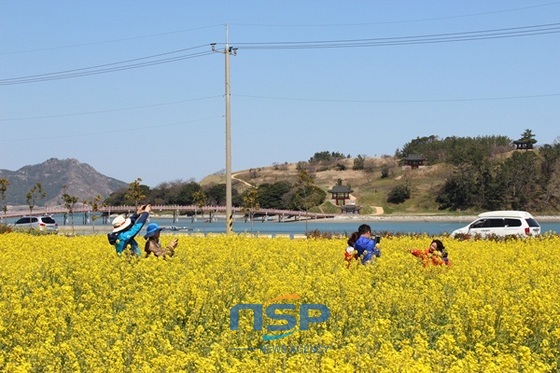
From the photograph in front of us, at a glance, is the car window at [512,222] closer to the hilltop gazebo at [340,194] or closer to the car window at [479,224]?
the car window at [479,224]

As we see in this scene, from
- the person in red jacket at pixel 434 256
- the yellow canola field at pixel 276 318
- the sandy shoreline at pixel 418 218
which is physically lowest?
the yellow canola field at pixel 276 318

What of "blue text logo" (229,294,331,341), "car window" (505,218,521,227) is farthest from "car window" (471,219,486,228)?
"blue text logo" (229,294,331,341)

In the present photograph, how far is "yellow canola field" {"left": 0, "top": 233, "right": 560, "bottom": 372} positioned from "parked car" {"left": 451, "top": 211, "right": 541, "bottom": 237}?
18.2 meters

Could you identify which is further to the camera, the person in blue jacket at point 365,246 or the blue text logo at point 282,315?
the person in blue jacket at point 365,246

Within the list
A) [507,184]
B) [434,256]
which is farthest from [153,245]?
[507,184]

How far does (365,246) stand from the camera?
1659 centimetres

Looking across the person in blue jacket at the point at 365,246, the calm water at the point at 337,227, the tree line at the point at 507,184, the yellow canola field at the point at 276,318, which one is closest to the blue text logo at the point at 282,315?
the yellow canola field at the point at 276,318

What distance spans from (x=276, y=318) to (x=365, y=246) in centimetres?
575

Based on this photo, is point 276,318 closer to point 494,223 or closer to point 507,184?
point 494,223

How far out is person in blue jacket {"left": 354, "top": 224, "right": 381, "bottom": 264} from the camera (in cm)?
1650

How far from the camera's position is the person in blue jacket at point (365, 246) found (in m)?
16.5

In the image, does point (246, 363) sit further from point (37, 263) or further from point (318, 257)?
point (318, 257)

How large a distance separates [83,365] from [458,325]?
4.50m

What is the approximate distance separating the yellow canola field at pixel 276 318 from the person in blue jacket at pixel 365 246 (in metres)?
0.39
